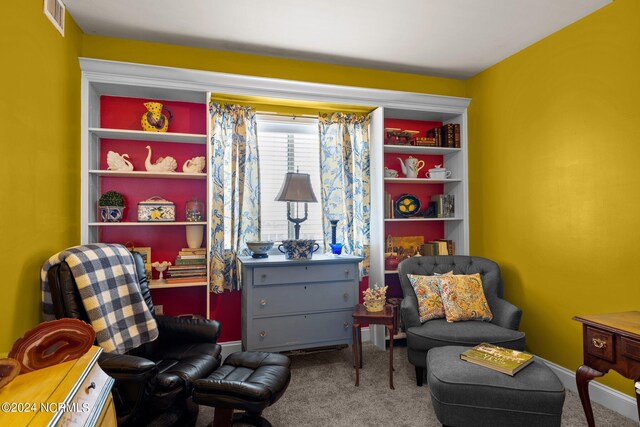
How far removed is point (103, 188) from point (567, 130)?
149 inches

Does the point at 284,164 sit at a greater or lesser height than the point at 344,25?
lesser

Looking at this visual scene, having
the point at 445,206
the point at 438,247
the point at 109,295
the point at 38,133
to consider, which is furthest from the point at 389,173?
the point at 38,133

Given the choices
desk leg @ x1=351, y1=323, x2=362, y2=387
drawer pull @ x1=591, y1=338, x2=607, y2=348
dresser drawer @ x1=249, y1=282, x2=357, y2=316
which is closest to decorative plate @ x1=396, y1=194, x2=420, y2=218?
dresser drawer @ x1=249, y1=282, x2=357, y2=316

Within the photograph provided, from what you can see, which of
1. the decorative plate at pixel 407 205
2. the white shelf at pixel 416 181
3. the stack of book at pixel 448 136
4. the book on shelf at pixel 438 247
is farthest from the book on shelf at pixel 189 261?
the stack of book at pixel 448 136

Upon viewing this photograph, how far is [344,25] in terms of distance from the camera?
2.76m

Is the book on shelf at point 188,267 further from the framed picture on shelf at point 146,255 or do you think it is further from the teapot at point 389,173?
the teapot at point 389,173

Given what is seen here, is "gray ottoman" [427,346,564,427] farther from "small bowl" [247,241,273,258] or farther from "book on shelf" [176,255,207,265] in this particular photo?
"book on shelf" [176,255,207,265]

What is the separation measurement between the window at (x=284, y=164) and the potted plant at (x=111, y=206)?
123cm

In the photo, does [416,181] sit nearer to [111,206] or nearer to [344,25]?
[344,25]

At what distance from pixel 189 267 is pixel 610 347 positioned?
2.86 m

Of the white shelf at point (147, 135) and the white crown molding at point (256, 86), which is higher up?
the white crown molding at point (256, 86)

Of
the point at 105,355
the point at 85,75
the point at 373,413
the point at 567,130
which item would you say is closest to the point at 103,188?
the point at 85,75

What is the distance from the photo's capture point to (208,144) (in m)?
2.94

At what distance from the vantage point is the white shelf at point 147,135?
9.09 ft
